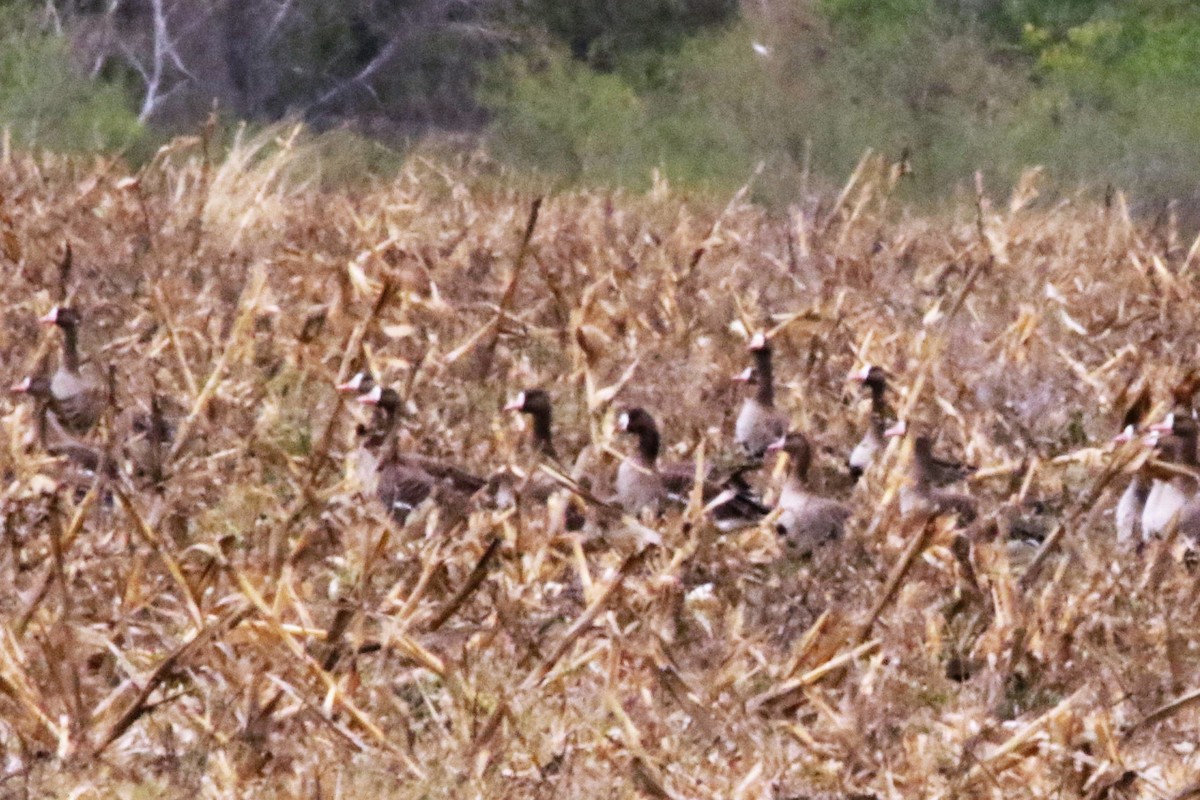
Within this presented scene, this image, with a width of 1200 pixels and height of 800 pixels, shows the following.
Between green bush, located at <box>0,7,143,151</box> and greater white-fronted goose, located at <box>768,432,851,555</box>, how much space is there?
466 inches

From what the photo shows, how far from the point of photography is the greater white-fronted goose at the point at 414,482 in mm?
6273

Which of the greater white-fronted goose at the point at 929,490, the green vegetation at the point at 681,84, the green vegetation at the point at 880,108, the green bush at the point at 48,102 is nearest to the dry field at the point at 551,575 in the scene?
the greater white-fronted goose at the point at 929,490

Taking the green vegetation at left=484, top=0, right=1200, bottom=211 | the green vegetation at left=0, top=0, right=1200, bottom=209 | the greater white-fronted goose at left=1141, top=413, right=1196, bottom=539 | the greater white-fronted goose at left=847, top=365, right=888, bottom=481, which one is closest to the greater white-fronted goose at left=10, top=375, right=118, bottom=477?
the greater white-fronted goose at left=847, top=365, right=888, bottom=481

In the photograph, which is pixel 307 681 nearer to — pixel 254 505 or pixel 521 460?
pixel 254 505

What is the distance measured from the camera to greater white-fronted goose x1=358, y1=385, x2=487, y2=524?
20.6ft

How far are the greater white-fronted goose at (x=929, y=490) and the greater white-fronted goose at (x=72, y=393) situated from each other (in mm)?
2485

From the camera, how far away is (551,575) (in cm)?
554

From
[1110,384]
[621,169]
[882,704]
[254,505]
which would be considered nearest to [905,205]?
[621,169]

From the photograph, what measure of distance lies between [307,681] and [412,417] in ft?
9.92

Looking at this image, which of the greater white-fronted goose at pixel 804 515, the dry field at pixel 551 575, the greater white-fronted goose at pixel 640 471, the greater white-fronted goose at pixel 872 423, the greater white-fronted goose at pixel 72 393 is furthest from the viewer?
the greater white-fronted goose at pixel 72 393

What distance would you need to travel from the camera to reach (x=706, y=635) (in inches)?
206

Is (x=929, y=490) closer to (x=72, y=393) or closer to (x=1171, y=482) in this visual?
(x=1171, y=482)

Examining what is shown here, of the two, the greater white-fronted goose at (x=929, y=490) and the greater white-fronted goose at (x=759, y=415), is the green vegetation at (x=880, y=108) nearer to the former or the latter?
the greater white-fronted goose at (x=759, y=415)

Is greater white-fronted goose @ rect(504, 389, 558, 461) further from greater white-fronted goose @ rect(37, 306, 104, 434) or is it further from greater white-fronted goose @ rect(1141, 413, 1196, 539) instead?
greater white-fronted goose @ rect(1141, 413, 1196, 539)
